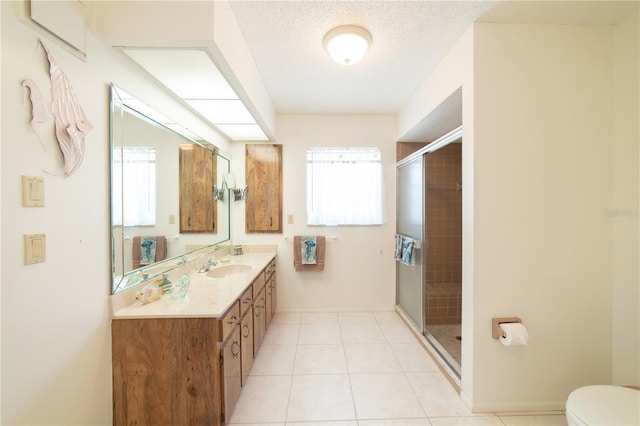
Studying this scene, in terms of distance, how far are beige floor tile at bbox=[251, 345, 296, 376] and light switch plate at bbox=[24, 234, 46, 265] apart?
1557 mm

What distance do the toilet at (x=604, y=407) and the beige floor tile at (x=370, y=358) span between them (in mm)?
1043

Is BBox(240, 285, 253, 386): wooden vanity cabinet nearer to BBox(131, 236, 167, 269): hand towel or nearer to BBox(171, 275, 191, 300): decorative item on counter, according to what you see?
BBox(171, 275, 191, 300): decorative item on counter

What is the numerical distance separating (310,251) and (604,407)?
2.28 metres

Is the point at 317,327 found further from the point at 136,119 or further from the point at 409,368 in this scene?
the point at 136,119

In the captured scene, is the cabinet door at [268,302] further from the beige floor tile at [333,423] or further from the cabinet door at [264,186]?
the beige floor tile at [333,423]

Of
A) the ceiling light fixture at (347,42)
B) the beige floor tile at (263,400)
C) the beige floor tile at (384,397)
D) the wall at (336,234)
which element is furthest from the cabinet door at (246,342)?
the ceiling light fixture at (347,42)

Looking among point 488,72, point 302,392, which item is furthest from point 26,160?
point 488,72

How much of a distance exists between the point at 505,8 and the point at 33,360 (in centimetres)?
276

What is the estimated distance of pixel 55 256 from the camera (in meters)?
0.98

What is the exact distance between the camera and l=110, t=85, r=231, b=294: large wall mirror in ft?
4.21

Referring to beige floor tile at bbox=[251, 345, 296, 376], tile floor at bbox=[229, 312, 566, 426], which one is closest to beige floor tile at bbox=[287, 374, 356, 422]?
tile floor at bbox=[229, 312, 566, 426]

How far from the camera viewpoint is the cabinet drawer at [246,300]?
162 cm

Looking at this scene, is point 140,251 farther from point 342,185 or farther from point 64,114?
point 342,185

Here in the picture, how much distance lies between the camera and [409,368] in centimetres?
195
